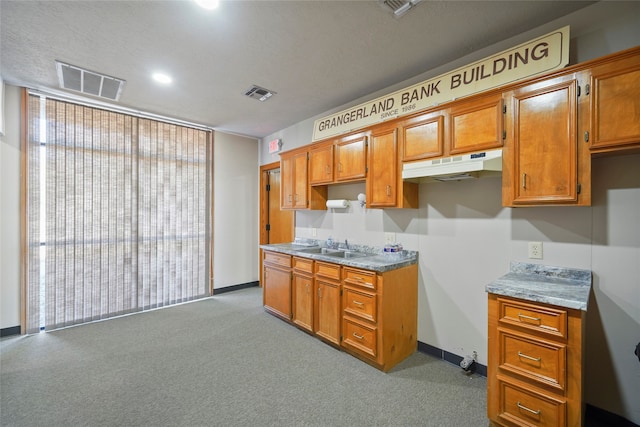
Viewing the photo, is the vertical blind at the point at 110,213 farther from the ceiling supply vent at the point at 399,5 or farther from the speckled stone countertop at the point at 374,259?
the ceiling supply vent at the point at 399,5

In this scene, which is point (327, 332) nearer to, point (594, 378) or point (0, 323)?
point (594, 378)

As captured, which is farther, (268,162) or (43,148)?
(268,162)

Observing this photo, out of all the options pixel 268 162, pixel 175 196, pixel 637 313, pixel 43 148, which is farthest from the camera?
pixel 268 162

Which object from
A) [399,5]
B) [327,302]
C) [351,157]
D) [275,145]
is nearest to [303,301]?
[327,302]

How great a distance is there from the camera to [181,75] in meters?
2.76

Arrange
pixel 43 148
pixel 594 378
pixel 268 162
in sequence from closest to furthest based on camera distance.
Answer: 1. pixel 594 378
2. pixel 43 148
3. pixel 268 162

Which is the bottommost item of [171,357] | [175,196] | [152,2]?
[171,357]

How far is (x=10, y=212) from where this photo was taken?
9.96ft

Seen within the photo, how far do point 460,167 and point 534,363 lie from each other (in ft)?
4.28

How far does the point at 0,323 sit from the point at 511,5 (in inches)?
220

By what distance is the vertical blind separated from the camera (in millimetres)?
3191

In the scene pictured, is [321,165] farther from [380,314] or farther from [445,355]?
[445,355]

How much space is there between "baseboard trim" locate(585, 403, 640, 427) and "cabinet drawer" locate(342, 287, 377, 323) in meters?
1.50

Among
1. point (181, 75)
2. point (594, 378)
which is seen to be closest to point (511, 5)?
point (594, 378)
